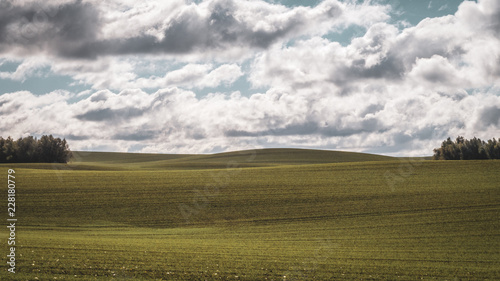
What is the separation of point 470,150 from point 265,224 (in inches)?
2637

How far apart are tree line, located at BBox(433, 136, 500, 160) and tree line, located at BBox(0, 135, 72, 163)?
3073 inches

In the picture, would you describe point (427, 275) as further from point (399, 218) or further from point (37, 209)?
point (37, 209)

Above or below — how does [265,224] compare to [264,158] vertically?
below

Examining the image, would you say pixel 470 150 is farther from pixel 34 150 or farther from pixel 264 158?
pixel 34 150

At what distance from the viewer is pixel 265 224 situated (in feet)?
105

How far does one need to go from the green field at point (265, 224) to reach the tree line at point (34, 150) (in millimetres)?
38481

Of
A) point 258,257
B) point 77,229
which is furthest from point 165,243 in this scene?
point 77,229

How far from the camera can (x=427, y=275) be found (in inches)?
733

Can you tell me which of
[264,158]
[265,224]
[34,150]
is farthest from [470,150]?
[34,150]

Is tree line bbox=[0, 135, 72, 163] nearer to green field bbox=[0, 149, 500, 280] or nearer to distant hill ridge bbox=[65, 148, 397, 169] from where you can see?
distant hill ridge bbox=[65, 148, 397, 169]

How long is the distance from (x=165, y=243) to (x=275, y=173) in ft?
87.9

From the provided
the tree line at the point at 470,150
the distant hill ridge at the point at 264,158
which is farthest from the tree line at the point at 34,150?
the tree line at the point at 470,150

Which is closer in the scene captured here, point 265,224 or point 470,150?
point 265,224

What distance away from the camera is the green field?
60.4ft
